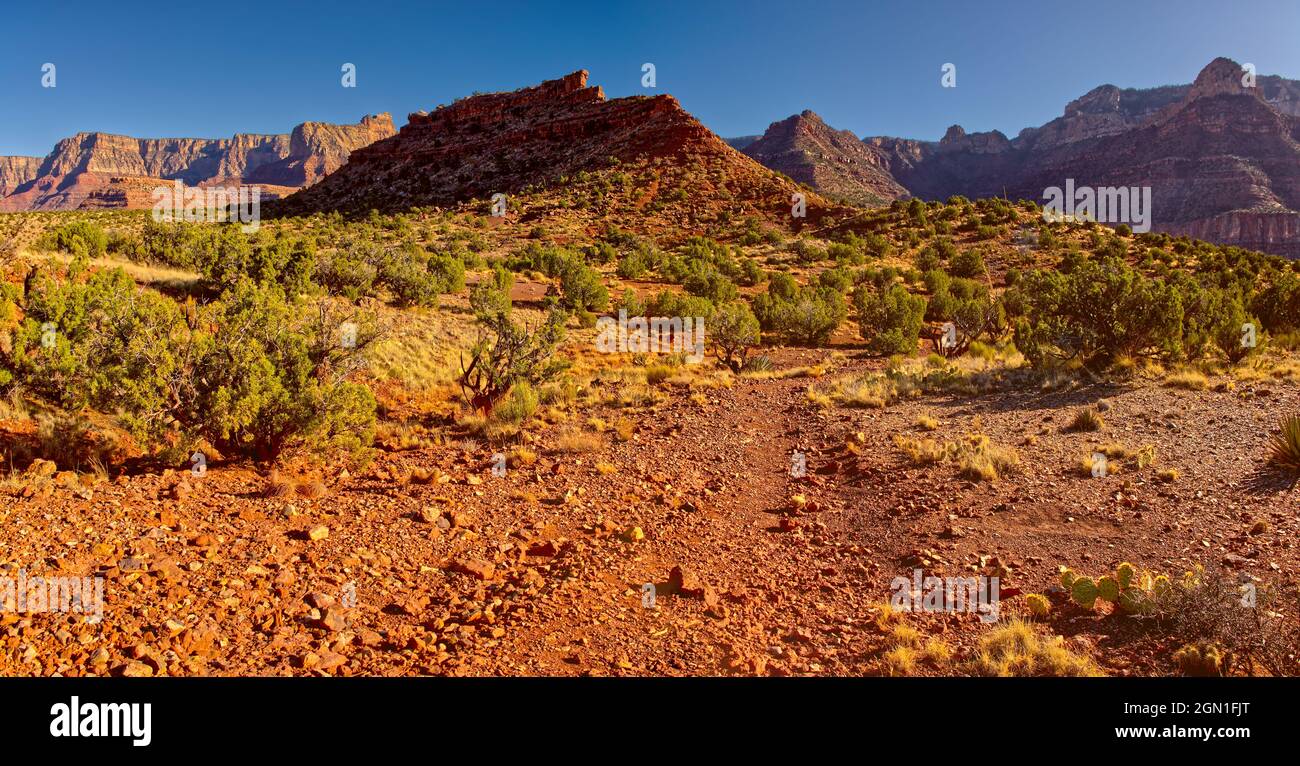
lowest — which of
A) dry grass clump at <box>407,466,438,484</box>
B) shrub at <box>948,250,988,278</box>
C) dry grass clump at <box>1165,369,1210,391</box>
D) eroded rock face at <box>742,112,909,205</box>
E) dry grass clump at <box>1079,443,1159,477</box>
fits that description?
dry grass clump at <box>407,466,438,484</box>

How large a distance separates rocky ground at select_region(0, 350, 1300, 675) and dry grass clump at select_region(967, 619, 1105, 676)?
207mm

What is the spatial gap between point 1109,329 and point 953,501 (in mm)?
8050

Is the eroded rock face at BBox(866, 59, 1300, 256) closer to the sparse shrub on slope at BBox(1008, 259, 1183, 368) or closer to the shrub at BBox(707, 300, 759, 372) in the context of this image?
the sparse shrub on slope at BBox(1008, 259, 1183, 368)

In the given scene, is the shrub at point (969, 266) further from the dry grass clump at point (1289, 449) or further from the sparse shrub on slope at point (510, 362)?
the dry grass clump at point (1289, 449)

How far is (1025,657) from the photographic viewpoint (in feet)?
13.6

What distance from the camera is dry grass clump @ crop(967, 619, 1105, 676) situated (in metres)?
4.05

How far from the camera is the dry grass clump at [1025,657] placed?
159 inches

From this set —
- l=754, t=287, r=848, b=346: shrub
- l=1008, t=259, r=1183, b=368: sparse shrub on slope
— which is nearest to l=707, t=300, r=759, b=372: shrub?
l=754, t=287, r=848, b=346: shrub

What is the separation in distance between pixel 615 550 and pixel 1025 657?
3496 mm

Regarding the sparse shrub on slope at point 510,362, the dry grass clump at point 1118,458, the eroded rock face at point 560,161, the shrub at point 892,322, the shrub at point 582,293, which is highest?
the eroded rock face at point 560,161

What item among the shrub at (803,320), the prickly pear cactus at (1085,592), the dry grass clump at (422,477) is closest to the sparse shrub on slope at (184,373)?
the dry grass clump at (422,477)

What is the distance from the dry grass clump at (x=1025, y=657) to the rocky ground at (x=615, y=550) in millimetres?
207

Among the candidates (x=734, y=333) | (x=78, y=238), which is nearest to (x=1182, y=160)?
(x=734, y=333)

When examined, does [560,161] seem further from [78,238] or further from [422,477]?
[422,477]
